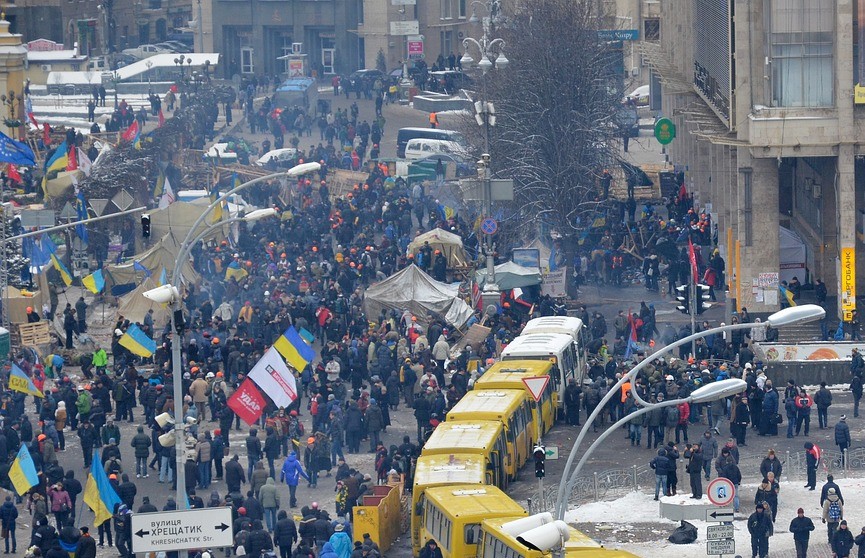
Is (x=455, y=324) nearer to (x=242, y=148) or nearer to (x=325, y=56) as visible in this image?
(x=242, y=148)

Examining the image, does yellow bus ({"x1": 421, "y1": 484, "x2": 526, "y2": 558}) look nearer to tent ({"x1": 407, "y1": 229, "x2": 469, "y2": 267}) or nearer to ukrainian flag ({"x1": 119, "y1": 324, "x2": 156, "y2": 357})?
ukrainian flag ({"x1": 119, "y1": 324, "x2": 156, "y2": 357})

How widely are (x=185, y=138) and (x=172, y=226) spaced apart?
2175 cm

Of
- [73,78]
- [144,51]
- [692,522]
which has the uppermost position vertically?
[144,51]

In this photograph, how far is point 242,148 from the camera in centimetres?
8288

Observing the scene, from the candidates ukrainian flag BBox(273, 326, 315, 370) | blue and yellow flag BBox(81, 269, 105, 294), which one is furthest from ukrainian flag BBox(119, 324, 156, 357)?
blue and yellow flag BBox(81, 269, 105, 294)

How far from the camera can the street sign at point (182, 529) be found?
28.0m

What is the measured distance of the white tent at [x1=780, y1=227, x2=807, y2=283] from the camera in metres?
58.8

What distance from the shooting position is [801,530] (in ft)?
111

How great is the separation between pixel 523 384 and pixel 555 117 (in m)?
25.1

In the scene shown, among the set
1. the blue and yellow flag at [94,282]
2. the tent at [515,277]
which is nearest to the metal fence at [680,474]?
the tent at [515,277]

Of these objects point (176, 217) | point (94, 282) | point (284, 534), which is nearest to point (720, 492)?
point (284, 534)

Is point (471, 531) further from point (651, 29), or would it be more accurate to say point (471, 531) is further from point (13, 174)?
point (651, 29)

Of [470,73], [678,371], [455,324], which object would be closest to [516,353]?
[678,371]

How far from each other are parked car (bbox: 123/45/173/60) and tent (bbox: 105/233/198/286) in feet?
190
